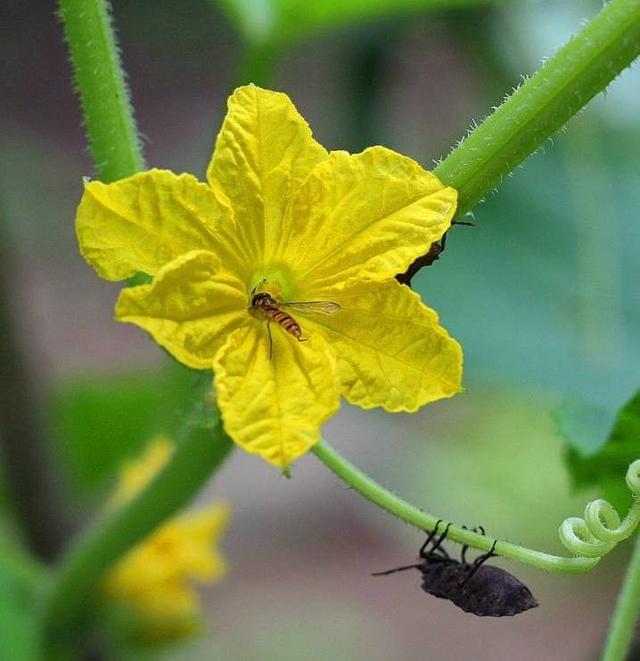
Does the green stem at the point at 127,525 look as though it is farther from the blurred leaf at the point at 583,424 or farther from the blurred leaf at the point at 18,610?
the blurred leaf at the point at 583,424

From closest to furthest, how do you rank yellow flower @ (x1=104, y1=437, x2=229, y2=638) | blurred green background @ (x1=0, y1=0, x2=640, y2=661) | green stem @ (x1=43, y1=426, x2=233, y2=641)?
green stem @ (x1=43, y1=426, x2=233, y2=641) → yellow flower @ (x1=104, y1=437, x2=229, y2=638) → blurred green background @ (x1=0, y1=0, x2=640, y2=661)

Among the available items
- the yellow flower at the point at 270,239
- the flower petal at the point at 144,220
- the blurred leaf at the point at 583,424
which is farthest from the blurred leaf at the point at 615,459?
the flower petal at the point at 144,220

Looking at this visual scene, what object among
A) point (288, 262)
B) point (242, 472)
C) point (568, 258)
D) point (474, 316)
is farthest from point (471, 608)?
point (242, 472)

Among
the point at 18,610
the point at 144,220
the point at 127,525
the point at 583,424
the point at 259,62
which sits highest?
the point at 259,62

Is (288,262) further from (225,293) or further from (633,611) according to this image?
(633,611)

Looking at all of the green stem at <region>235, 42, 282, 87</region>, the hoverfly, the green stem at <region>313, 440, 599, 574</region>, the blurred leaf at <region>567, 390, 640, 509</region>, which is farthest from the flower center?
the green stem at <region>235, 42, 282, 87</region>

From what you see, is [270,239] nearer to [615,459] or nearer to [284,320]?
[284,320]

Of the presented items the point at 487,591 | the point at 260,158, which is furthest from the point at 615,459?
the point at 260,158

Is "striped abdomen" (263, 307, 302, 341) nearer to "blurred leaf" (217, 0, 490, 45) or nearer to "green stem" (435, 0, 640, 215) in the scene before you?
"green stem" (435, 0, 640, 215)
